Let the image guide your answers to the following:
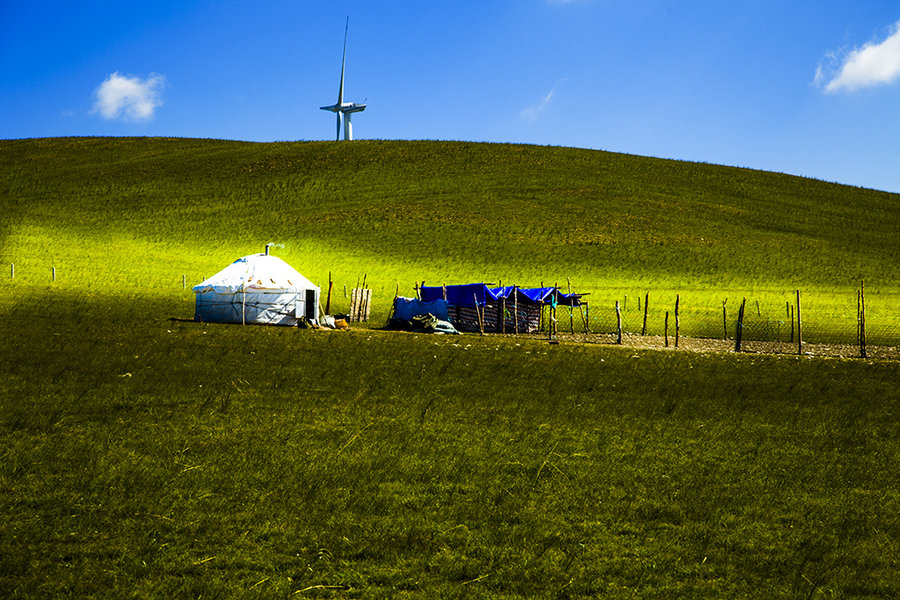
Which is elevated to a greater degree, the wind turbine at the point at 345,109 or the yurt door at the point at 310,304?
the wind turbine at the point at 345,109

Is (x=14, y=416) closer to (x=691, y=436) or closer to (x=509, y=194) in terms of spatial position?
(x=691, y=436)

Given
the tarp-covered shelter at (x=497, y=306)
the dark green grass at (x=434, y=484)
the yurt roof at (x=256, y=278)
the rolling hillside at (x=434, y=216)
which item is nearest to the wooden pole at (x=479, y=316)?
the tarp-covered shelter at (x=497, y=306)

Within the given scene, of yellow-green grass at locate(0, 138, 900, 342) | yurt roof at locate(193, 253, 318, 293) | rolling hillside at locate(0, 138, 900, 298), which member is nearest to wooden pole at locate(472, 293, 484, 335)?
yurt roof at locate(193, 253, 318, 293)

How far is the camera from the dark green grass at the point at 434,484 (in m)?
6.55

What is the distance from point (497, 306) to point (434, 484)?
23489 mm

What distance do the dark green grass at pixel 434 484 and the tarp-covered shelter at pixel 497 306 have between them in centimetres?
1435

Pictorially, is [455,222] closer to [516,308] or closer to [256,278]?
[256,278]

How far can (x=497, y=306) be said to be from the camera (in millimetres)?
32219

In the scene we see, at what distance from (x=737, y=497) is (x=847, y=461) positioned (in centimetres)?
289

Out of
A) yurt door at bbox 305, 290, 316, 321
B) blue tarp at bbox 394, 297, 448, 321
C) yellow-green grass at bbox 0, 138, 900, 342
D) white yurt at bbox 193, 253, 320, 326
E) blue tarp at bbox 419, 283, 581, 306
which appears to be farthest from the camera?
yellow-green grass at bbox 0, 138, 900, 342

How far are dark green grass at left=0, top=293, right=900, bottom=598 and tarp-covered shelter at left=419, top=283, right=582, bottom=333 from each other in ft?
47.1

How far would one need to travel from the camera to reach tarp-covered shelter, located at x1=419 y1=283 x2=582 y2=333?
105 ft

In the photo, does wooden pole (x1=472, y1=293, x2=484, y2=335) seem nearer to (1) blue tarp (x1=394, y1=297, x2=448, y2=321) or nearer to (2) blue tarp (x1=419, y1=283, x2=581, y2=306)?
(2) blue tarp (x1=419, y1=283, x2=581, y2=306)

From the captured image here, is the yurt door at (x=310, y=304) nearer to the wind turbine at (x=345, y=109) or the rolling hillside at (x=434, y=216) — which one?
the rolling hillside at (x=434, y=216)
